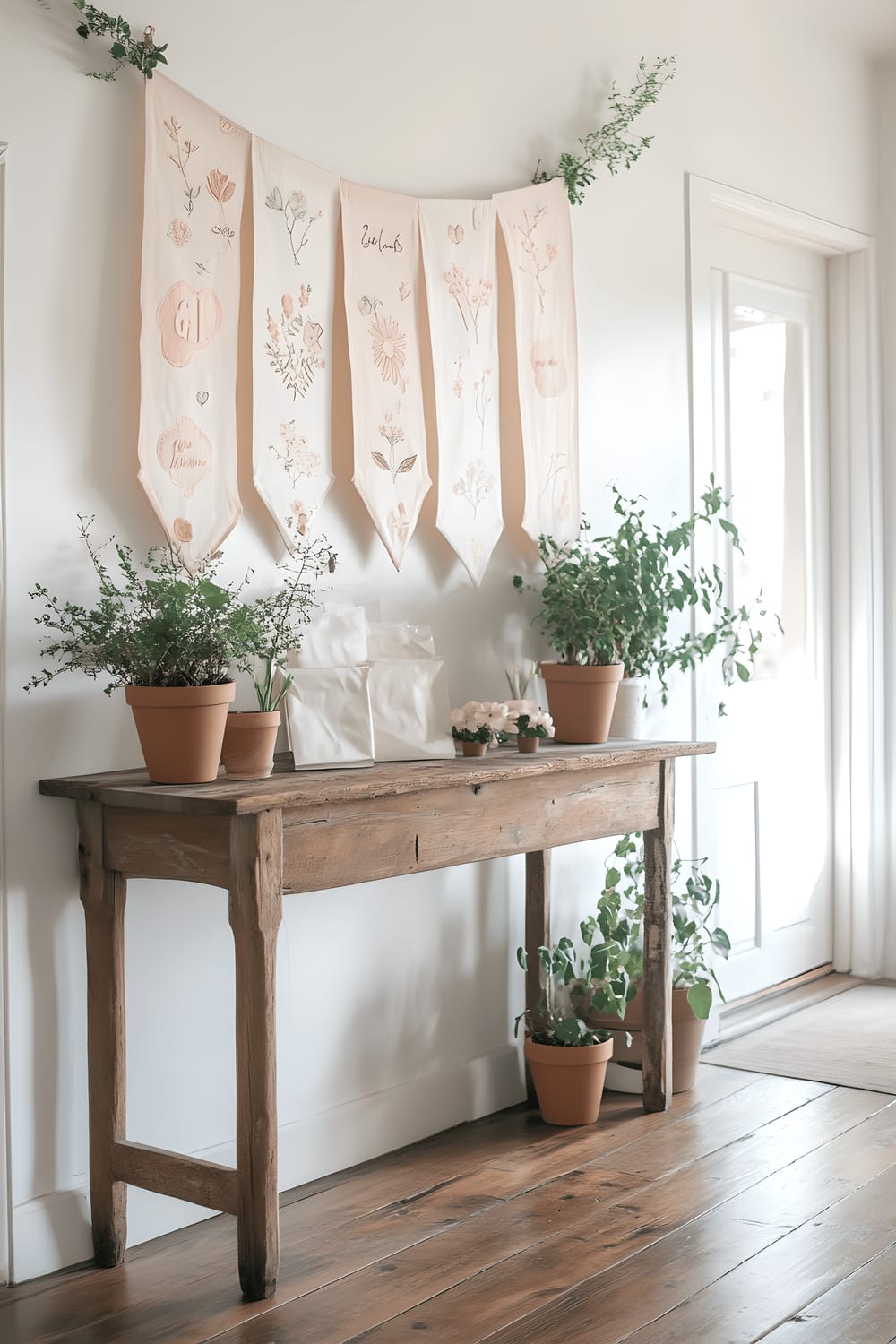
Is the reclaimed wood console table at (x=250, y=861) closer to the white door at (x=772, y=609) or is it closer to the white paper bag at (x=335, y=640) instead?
the white paper bag at (x=335, y=640)

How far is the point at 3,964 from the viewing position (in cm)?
219

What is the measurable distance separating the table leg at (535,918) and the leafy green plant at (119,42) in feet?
5.72

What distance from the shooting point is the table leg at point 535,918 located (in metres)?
3.05

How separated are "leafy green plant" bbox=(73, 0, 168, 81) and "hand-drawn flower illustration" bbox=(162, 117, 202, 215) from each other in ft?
0.28

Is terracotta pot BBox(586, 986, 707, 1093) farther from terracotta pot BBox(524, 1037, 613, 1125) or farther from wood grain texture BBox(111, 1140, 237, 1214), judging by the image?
wood grain texture BBox(111, 1140, 237, 1214)

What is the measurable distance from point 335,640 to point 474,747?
349mm

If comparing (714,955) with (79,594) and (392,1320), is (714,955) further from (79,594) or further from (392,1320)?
(79,594)

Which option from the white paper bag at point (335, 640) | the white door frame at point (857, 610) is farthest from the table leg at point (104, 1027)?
the white door frame at point (857, 610)

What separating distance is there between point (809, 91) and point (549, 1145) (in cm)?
307

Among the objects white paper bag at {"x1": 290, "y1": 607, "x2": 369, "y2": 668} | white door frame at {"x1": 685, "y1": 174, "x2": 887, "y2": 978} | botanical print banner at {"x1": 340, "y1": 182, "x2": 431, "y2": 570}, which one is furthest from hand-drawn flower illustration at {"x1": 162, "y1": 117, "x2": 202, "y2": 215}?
white door frame at {"x1": 685, "y1": 174, "x2": 887, "y2": 978}

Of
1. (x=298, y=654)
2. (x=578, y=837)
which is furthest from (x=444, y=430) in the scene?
(x=578, y=837)

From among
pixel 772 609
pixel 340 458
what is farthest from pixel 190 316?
pixel 772 609

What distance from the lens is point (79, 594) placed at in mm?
2299

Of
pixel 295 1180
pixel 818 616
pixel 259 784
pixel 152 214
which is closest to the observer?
pixel 259 784
